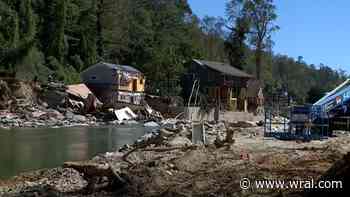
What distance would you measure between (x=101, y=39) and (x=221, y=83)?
21099 mm

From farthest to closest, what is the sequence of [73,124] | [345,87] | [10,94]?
[10,94] → [73,124] → [345,87]

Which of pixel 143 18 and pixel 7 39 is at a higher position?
pixel 143 18

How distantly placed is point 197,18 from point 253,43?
38.3 m

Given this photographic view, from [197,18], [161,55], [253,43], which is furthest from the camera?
[197,18]

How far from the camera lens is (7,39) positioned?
69.6 meters

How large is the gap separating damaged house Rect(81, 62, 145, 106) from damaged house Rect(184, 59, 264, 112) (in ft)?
36.9

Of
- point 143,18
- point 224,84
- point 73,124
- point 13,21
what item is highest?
point 143,18

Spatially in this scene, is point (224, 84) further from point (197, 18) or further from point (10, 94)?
point (197, 18)

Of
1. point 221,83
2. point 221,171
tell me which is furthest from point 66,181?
point 221,83

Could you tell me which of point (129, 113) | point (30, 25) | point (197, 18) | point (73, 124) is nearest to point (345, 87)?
point (73, 124)

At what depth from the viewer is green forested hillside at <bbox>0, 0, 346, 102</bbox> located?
70000 millimetres

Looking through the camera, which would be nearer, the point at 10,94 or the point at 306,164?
the point at 306,164

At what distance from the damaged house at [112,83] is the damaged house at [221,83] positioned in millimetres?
11232

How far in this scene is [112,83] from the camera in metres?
71.0
